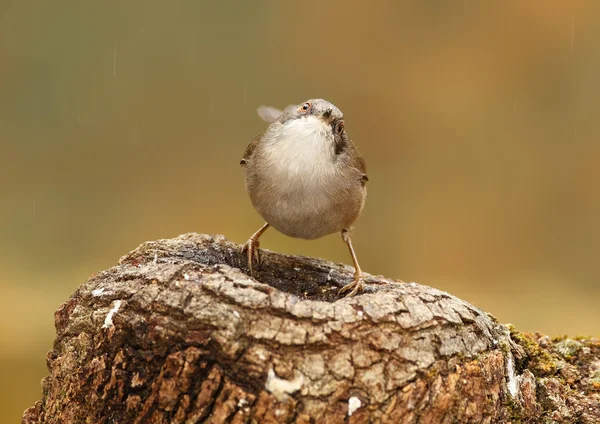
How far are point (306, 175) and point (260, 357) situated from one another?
127 centimetres

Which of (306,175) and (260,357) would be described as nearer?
(260,357)

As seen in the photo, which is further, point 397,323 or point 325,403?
point 397,323

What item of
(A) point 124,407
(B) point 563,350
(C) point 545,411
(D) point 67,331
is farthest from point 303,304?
(B) point 563,350

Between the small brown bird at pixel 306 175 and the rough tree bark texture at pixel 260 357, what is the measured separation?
729 mm

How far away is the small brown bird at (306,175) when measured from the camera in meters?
3.64

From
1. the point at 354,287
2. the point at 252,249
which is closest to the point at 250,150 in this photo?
the point at 252,249

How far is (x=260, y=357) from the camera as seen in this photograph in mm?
2684

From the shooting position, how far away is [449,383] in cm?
289

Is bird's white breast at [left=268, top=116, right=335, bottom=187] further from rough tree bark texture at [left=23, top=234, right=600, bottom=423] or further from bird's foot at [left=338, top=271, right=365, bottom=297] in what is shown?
rough tree bark texture at [left=23, top=234, right=600, bottom=423]

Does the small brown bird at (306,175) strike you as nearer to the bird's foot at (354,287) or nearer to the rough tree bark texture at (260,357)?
the bird's foot at (354,287)

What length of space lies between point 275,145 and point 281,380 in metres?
1.53

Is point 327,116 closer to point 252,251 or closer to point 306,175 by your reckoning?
point 306,175

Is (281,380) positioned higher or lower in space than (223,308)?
lower

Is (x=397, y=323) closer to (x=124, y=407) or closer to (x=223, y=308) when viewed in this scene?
(x=223, y=308)
